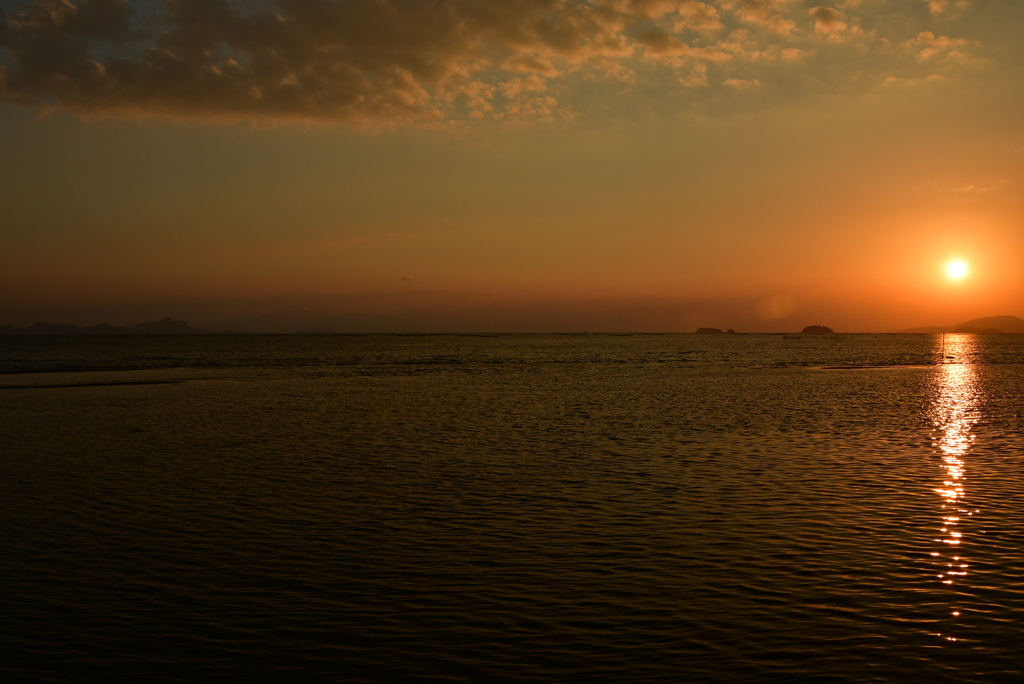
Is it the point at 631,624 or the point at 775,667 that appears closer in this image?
the point at 775,667

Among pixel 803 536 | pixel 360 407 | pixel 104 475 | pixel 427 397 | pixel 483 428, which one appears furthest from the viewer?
pixel 427 397

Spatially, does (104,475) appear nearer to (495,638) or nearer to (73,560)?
(73,560)

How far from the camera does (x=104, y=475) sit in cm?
2598

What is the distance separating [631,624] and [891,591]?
513 cm

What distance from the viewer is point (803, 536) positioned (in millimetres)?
17188

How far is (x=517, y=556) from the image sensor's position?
52.4 ft

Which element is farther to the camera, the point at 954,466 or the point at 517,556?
the point at 954,466

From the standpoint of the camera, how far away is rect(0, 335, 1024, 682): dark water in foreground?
11.0 metres

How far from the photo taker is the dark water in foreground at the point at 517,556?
1098 cm

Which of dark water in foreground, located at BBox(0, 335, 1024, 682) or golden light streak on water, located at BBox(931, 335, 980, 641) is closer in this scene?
dark water in foreground, located at BBox(0, 335, 1024, 682)

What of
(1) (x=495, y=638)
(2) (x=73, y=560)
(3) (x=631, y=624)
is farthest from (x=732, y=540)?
(2) (x=73, y=560)

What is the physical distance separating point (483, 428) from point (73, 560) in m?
24.5

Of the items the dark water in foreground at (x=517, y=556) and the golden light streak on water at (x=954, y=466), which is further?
the golden light streak on water at (x=954, y=466)

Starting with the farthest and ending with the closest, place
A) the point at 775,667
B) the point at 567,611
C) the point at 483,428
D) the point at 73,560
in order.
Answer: the point at 483,428, the point at 73,560, the point at 567,611, the point at 775,667
